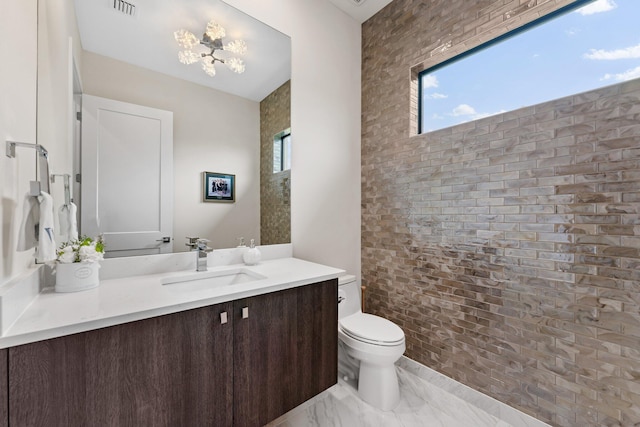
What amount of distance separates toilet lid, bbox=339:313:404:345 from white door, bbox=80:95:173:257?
1243 mm

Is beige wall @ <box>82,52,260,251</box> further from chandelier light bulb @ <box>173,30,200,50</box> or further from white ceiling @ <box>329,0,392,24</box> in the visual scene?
white ceiling @ <box>329,0,392,24</box>

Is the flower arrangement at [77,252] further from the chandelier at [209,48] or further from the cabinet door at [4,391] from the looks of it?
the chandelier at [209,48]

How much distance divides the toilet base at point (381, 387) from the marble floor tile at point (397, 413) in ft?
0.12

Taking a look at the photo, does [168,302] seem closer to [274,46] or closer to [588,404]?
[274,46]

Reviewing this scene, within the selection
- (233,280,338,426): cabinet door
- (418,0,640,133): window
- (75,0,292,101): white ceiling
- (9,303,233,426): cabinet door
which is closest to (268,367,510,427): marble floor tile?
(233,280,338,426): cabinet door

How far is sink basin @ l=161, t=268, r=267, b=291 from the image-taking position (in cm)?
139

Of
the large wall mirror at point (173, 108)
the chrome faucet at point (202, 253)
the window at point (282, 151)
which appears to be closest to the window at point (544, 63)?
the window at point (282, 151)

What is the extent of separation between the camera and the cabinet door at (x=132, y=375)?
0.75 meters

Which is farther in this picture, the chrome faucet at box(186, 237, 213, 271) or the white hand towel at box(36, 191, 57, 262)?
the chrome faucet at box(186, 237, 213, 271)

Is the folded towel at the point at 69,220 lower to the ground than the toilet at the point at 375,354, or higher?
higher

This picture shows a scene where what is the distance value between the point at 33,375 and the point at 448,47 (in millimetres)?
2628

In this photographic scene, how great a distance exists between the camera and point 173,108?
152 cm

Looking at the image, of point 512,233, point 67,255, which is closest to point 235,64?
point 67,255

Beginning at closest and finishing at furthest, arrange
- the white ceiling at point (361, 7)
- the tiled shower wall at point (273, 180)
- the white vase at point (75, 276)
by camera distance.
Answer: the white vase at point (75, 276) < the tiled shower wall at point (273, 180) < the white ceiling at point (361, 7)
